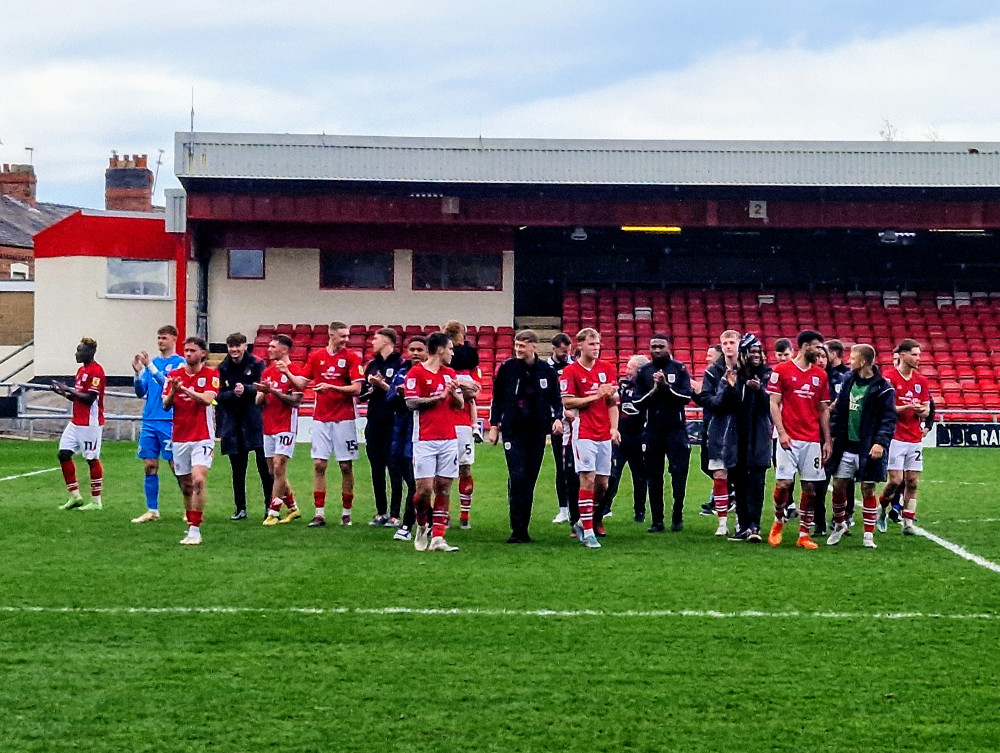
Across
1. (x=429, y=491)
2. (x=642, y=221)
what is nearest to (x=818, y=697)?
(x=429, y=491)

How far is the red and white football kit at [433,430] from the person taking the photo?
11680 mm

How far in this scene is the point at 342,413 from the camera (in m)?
13.9

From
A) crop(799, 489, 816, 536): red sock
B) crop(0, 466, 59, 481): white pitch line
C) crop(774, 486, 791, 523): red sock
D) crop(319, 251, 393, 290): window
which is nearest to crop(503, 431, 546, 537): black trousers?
crop(774, 486, 791, 523): red sock

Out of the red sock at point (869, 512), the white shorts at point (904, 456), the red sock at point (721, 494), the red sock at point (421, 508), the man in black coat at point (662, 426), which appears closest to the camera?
the red sock at point (421, 508)

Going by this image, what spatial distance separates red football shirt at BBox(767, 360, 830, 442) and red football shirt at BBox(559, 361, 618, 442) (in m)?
1.52

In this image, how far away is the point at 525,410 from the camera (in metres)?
12.4

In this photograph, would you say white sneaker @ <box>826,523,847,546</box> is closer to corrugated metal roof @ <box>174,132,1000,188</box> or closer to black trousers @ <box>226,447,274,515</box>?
black trousers @ <box>226,447,274,515</box>

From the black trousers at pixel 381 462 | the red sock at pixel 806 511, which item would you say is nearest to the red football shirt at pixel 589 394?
the red sock at pixel 806 511

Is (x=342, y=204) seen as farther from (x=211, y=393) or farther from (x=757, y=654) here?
(x=757, y=654)

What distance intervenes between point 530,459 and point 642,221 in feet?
72.0

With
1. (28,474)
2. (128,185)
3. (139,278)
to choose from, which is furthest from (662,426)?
(128,185)

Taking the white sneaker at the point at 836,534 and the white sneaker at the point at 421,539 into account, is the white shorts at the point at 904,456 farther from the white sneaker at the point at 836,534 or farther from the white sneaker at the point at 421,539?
the white sneaker at the point at 421,539

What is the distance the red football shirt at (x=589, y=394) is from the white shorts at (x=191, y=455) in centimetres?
330

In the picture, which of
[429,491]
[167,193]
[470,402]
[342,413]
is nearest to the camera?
[429,491]
